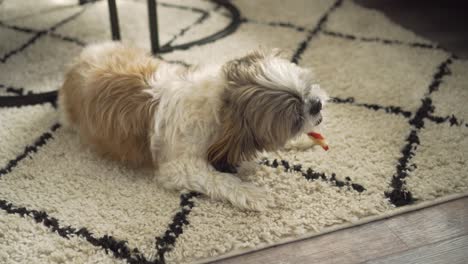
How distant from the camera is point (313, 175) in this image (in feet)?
4.75

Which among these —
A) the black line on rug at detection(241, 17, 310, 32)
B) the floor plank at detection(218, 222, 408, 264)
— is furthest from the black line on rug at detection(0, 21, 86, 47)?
the floor plank at detection(218, 222, 408, 264)

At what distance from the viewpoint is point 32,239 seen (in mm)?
1226

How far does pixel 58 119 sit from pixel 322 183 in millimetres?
1063

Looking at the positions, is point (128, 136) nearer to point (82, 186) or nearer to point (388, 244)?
point (82, 186)

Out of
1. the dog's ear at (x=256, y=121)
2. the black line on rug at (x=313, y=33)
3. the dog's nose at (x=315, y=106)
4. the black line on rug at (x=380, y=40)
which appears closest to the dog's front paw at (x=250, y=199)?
the dog's ear at (x=256, y=121)

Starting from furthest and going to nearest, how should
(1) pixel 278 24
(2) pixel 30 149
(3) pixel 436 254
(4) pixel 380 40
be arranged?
(1) pixel 278 24
(4) pixel 380 40
(2) pixel 30 149
(3) pixel 436 254

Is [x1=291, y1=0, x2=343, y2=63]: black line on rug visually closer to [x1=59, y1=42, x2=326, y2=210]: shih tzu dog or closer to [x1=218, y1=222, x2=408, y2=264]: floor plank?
[x1=59, y1=42, x2=326, y2=210]: shih tzu dog

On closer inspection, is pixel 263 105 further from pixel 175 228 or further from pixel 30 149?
pixel 30 149

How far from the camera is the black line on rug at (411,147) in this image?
1340mm

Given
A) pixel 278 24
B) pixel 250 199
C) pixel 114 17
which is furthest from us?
pixel 278 24

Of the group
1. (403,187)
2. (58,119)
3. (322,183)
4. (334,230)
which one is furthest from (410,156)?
(58,119)

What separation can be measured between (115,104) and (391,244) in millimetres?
931

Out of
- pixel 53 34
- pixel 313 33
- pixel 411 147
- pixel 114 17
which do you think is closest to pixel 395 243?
pixel 411 147

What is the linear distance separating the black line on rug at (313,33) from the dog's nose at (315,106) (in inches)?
34.4
